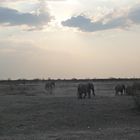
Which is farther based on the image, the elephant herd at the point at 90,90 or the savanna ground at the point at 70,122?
the elephant herd at the point at 90,90

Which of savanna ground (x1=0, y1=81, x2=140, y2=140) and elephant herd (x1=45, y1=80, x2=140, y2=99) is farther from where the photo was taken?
elephant herd (x1=45, y1=80, x2=140, y2=99)

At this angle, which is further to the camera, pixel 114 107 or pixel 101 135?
pixel 114 107

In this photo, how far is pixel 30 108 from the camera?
34688 millimetres

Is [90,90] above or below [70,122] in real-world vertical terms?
above

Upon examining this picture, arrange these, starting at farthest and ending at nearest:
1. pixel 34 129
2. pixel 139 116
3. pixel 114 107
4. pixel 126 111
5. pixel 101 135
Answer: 1. pixel 114 107
2. pixel 126 111
3. pixel 139 116
4. pixel 34 129
5. pixel 101 135

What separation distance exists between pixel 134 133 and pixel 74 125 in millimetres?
4347

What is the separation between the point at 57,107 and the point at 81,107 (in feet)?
5.85

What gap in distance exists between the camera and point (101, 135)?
21.5m

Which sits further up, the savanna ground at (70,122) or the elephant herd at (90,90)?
the elephant herd at (90,90)

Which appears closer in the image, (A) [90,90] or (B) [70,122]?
(B) [70,122]

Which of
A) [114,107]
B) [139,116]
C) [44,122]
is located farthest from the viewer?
[114,107]

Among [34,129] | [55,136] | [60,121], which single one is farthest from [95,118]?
[55,136]

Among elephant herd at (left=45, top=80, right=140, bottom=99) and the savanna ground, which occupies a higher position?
elephant herd at (left=45, top=80, right=140, bottom=99)

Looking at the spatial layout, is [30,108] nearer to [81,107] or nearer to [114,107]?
[81,107]
